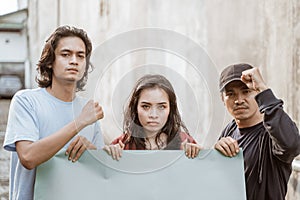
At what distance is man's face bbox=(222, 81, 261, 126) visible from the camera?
2336 millimetres

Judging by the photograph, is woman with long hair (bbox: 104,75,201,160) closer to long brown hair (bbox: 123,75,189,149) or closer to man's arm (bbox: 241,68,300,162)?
long brown hair (bbox: 123,75,189,149)

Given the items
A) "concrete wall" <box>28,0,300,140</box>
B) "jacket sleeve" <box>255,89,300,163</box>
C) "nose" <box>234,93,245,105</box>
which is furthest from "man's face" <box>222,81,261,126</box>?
"concrete wall" <box>28,0,300,140</box>

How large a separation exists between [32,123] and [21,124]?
42 millimetres

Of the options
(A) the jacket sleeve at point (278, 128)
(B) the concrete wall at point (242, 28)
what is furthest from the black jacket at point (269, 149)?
(B) the concrete wall at point (242, 28)

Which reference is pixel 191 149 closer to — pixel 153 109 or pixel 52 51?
pixel 153 109

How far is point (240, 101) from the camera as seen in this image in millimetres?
2359

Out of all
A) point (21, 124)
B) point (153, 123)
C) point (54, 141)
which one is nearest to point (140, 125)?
point (153, 123)

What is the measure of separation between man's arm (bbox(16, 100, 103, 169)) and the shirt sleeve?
4 cm

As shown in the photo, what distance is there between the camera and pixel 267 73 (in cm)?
419

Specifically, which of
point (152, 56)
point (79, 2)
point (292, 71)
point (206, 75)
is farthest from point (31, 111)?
point (79, 2)

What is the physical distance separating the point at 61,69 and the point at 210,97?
1.84 ft

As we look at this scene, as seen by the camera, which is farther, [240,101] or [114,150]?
[240,101]

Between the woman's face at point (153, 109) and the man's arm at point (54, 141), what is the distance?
160 millimetres

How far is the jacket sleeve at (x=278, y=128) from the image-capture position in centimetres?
216
